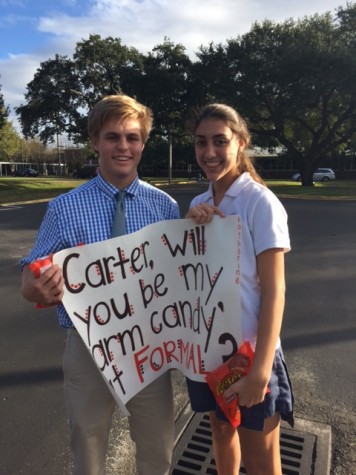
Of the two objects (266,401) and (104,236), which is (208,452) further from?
(104,236)

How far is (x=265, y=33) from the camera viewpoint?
30.4 meters

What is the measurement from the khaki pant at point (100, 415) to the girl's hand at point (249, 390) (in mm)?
459

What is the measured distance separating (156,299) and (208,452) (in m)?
1.31

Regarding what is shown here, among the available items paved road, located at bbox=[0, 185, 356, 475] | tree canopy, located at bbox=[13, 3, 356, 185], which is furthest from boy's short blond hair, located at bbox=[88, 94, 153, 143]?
tree canopy, located at bbox=[13, 3, 356, 185]

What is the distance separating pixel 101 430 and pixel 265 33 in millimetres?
32864

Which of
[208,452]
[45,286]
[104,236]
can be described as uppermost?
[104,236]

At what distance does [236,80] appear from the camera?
1174 inches

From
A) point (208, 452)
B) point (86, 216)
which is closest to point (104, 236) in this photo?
point (86, 216)

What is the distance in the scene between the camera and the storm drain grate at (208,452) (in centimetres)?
261

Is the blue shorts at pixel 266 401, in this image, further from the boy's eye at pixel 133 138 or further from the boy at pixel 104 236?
the boy's eye at pixel 133 138

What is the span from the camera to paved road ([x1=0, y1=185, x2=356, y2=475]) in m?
2.77

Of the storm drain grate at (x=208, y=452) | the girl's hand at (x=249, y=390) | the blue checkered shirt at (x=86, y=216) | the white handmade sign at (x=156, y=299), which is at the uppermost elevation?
the blue checkered shirt at (x=86, y=216)

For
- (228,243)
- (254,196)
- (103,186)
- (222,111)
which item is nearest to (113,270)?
(103,186)

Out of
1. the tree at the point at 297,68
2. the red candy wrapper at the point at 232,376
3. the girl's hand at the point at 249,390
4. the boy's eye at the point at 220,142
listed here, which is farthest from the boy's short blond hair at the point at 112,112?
the tree at the point at 297,68
